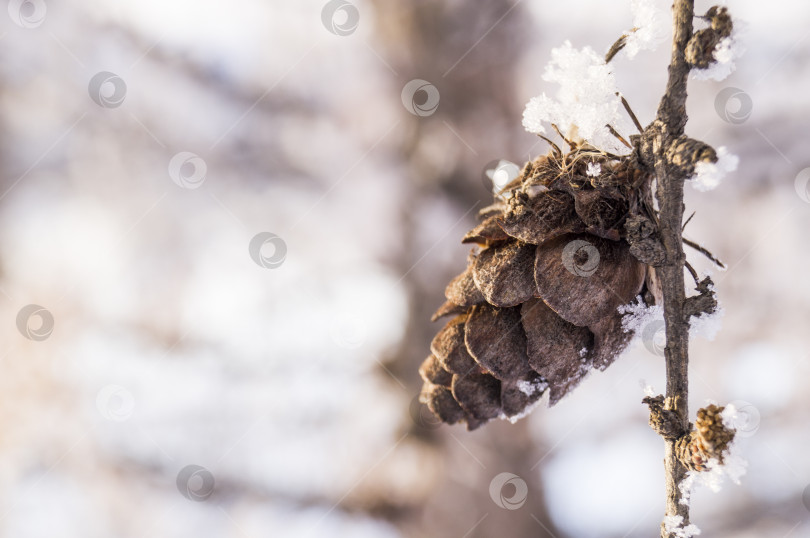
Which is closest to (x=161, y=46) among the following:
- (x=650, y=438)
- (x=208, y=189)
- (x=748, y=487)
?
(x=208, y=189)

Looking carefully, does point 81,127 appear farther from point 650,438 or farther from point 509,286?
point 650,438
